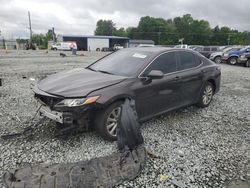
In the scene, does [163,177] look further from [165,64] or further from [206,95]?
[206,95]

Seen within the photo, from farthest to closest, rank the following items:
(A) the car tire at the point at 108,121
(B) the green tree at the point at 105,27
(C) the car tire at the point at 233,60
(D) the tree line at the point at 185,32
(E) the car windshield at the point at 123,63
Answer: (B) the green tree at the point at 105,27 → (D) the tree line at the point at 185,32 → (C) the car tire at the point at 233,60 → (E) the car windshield at the point at 123,63 → (A) the car tire at the point at 108,121

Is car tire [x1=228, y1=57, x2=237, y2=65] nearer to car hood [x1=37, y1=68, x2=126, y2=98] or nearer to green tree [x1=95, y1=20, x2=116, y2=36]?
car hood [x1=37, y1=68, x2=126, y2=98]

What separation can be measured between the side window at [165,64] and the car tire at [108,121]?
84cm

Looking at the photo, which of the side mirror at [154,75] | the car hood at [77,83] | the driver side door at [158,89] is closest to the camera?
the car hood at [77,83]

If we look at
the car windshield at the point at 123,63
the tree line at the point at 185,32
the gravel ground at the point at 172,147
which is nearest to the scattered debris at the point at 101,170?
the gravel ground at the point at 172,147

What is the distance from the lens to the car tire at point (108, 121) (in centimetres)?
297

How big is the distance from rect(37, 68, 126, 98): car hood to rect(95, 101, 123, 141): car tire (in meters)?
0.35

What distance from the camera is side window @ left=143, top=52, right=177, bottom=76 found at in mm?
3557

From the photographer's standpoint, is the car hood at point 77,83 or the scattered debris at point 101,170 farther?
the car hood at point 77,83

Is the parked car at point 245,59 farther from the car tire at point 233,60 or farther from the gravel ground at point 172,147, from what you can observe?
the gravel ground at point 172,147

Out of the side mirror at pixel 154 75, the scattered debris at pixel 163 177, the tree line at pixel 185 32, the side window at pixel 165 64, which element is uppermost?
the tree line at pixel 185 32

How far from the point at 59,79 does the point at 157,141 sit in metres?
1.97

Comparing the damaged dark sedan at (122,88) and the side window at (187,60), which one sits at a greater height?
the side window at (187,60)

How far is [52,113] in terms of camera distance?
2916 millimetres
